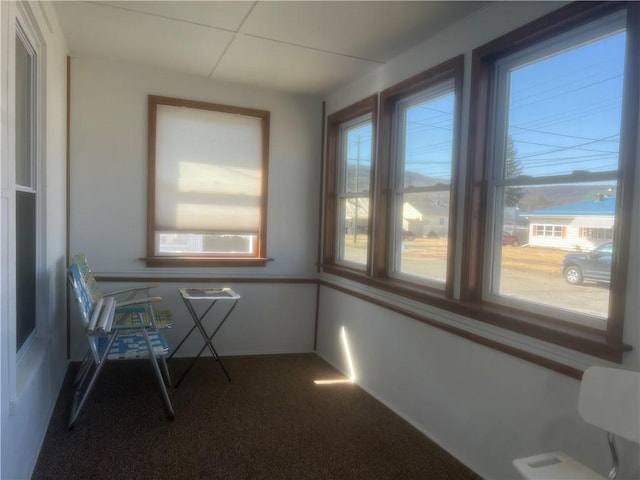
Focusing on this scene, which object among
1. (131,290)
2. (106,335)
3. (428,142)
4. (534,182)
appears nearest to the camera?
(534,182)

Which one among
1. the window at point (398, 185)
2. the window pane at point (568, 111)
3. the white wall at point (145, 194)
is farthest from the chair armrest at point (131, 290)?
the window pane at point (568, 111)

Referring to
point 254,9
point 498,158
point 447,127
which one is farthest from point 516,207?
point 254,9

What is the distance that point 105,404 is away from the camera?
3084 millimetres

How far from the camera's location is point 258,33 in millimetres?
3004

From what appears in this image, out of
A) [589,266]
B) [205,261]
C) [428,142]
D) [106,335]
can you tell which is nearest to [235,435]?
[106,335]

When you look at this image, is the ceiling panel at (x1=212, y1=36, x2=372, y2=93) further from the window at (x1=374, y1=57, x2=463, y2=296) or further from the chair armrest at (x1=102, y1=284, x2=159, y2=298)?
the chair armrest at (x1=102, y1=284, x2=159, y2=298)

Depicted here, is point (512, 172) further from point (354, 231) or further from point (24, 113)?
point (24, 113)

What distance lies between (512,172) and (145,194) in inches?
119

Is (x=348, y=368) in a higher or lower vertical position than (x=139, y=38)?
lower

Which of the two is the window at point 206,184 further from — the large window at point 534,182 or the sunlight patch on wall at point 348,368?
the large window at point 534,182

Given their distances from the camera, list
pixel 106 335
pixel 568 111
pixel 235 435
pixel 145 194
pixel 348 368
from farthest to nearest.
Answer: pixel 145 194, pixel 348 368, pixel 106 335, pixel 235 435, pixel 568 111

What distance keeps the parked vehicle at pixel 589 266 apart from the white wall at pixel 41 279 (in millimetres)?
2488

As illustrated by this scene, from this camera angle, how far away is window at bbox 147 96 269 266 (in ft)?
13.1

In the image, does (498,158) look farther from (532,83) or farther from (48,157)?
(48,157)
